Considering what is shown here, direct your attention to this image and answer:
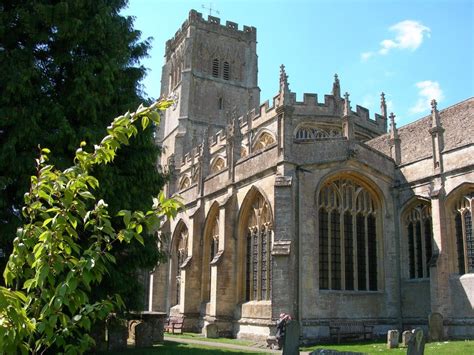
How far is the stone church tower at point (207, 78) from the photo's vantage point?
4841 cm

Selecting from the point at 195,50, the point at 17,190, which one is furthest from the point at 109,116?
the point at 195,50

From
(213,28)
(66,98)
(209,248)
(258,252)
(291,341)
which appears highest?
(213,28)

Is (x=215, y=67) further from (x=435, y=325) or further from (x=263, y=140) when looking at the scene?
(x=435, y=325)

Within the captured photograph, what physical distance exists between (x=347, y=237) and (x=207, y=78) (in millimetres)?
33489

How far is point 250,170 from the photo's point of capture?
2202 centimetres

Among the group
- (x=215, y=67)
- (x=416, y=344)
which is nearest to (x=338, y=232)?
(x=416, y=344)

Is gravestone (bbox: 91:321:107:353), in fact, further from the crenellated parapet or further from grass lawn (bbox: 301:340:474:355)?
the crenellated parapet

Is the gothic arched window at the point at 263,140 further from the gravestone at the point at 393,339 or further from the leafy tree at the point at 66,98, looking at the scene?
the leafy tree at the point at 66,98

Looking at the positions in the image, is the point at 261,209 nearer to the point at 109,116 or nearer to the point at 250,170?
the point at 250,170

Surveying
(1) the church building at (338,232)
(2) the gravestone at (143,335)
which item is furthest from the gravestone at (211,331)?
(2) the gravestone at (143,335)

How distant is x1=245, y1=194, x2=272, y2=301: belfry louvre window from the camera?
68.4 ft

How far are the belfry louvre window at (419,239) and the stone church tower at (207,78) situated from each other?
28022mm

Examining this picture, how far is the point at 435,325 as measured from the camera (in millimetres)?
17688

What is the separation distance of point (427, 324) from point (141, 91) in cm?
1354
